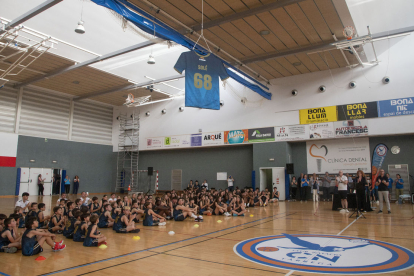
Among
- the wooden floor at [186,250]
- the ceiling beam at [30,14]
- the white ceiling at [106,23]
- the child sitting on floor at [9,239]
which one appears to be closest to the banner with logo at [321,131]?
the white ceiling at [106,23]

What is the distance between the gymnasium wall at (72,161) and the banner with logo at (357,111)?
1912 centimetres

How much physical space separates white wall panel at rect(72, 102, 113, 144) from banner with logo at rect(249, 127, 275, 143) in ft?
45.5

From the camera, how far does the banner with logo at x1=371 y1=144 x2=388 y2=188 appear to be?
→ 16.2 metres

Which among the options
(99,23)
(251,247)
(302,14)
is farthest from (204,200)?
(99,23)

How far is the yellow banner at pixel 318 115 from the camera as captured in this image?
17.1 m

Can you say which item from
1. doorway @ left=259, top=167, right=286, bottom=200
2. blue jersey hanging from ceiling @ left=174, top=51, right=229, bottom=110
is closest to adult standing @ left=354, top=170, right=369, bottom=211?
blue jersey hanging from ceiling @ left=174, top=51, right=229, bottom=110

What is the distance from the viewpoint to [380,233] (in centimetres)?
705

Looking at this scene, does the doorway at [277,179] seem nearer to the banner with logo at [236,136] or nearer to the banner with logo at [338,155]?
the banner with logo at [338,155]

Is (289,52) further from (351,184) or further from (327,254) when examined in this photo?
(327,254)

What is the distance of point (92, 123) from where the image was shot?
25.7 meters

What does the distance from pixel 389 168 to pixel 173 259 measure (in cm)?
1514

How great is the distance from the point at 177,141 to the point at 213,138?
3190 millimetres

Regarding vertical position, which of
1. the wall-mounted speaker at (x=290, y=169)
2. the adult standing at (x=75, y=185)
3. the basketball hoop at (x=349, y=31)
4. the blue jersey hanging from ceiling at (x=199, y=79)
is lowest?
the adult standing at (x=75, y=185)

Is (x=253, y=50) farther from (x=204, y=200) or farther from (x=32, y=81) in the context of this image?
(x=32, y=81)
